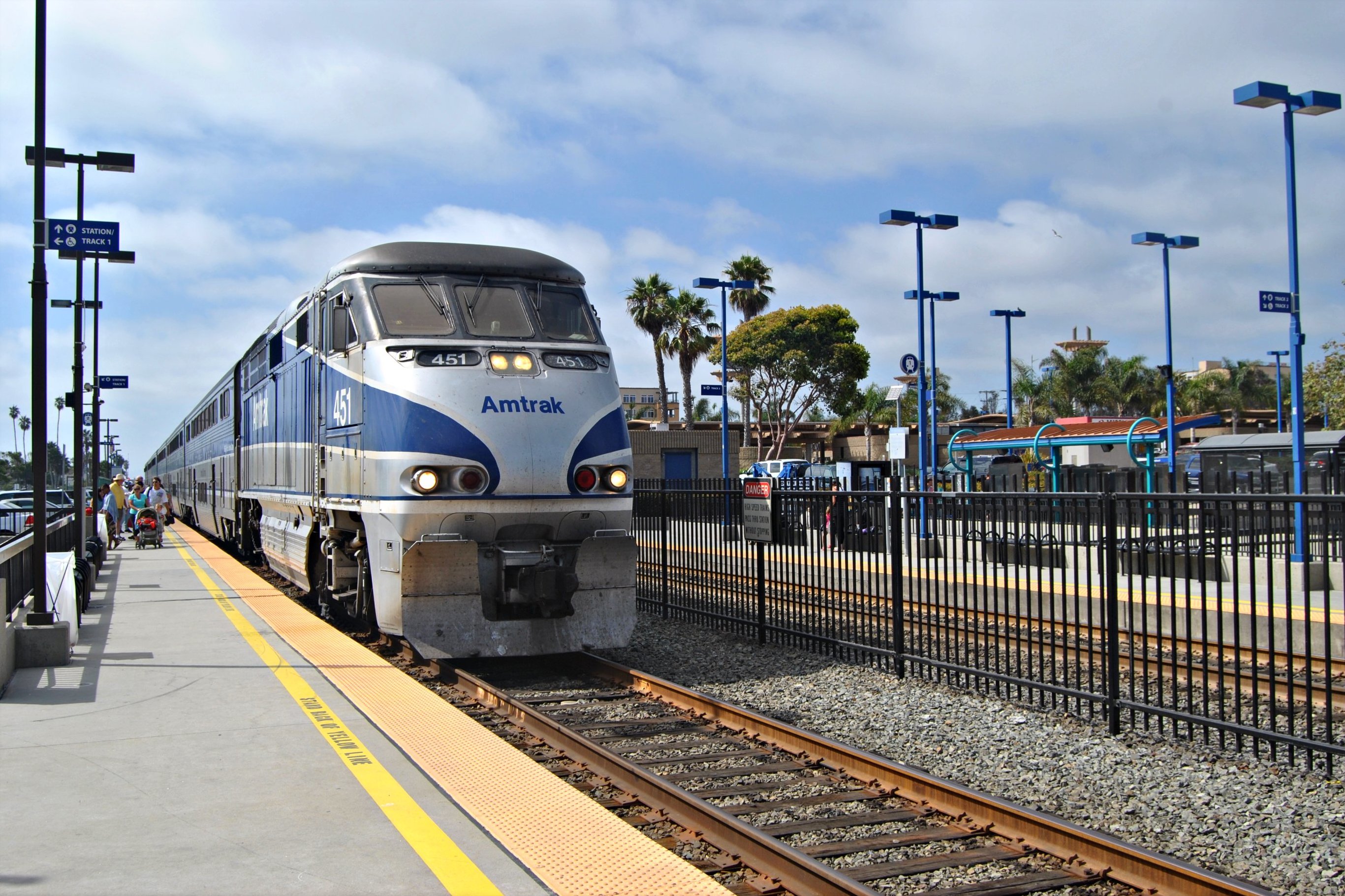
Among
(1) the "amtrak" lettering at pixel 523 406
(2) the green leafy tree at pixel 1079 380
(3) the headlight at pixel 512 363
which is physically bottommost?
(1) the "amtrak" lettering at pixel 523 406

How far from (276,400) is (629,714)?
785cm

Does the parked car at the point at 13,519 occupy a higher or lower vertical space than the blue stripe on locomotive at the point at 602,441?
lower

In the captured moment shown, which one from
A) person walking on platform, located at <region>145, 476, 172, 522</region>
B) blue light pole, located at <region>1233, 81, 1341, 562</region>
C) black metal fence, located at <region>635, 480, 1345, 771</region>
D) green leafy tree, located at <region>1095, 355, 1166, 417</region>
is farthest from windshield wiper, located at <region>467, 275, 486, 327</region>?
green leafy tree, located at <region>1095, 355, 1166, 417</region>

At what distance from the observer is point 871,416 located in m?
71.1

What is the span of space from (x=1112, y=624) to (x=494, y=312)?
5.76m

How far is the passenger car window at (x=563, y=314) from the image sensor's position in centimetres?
1010

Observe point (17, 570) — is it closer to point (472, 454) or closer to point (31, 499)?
point (472, 454)

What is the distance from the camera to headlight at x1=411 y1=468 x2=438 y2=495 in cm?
887

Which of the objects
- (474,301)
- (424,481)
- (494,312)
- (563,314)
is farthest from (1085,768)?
(474,301)

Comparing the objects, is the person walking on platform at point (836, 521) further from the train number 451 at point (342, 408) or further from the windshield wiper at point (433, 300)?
the train number 451 at point (342, 408)

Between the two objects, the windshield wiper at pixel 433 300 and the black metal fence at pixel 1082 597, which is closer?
the black metal fence at pixel 1082 597

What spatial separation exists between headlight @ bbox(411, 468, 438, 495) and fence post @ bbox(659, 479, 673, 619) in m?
5.04

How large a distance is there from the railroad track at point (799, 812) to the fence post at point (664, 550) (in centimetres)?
485

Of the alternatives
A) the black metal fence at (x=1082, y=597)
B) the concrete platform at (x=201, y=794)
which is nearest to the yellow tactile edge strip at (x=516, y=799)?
the concrete platform at (x=201, y=794)
